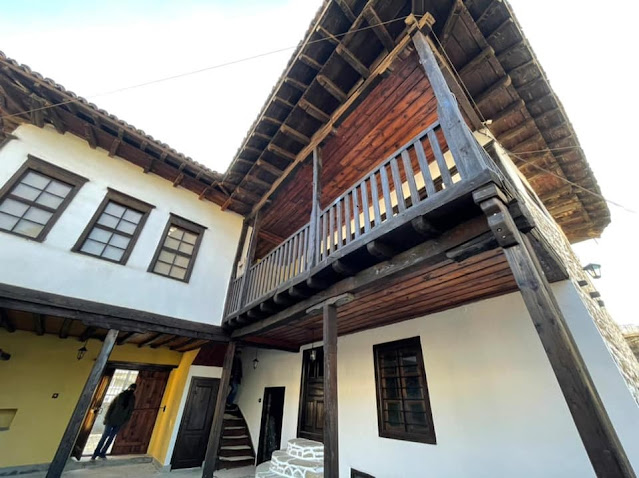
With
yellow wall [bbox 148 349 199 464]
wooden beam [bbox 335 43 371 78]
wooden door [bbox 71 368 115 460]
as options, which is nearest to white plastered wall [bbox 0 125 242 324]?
yellow wall [bbox 148 349 199 464]

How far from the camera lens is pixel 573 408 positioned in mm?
1311

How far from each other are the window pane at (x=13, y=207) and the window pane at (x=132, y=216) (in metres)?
1.39

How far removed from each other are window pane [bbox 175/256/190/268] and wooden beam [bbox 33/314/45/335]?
240cm

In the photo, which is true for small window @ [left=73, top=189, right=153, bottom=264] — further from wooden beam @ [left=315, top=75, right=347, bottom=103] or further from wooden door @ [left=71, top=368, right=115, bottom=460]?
wooden beam @ [left=315, top=75, right=347, bottom=103]

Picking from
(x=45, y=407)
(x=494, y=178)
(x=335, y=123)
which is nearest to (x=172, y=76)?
(x=335, y=123)

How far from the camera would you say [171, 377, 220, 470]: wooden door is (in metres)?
6.14

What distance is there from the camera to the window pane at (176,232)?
231 inches

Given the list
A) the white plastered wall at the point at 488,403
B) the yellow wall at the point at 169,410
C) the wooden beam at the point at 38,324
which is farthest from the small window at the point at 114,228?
the white plastered wall at the point at 488,403

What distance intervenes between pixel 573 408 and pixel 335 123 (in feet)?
14.1

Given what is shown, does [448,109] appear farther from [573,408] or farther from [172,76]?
[172,76]

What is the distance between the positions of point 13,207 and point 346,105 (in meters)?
5.74

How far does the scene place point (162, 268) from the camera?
545 cm

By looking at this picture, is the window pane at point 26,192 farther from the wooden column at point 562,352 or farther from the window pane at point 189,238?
the wooden column at point 562,352

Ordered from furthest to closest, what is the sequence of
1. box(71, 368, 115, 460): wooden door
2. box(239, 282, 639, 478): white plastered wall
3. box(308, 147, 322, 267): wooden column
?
box(71, 368, 115, 460): wooden door
box(308, 147, 322, 267): wooden column
box(239, 282, 639, 478): white plastered wall
